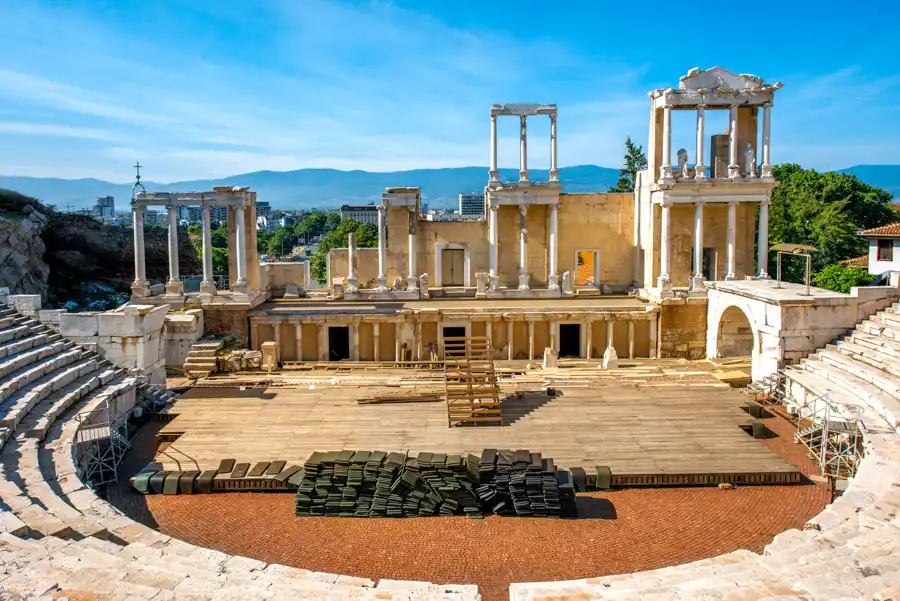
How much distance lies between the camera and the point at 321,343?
28938 mm

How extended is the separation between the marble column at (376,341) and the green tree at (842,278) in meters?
23.8

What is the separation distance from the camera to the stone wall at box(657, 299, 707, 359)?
95.2 ft

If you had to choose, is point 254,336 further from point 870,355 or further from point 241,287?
point 870,355

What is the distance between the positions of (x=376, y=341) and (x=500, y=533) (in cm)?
1609

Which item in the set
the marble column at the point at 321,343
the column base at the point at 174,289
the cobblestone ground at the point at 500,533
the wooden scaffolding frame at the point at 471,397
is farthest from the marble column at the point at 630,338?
the column base at the point at 174,289

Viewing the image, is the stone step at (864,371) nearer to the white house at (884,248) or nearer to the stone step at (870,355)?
the stone step at (870,355)

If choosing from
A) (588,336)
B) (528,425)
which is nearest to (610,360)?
(588,336)

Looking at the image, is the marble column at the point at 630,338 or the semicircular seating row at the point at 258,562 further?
the marble column at the point at 630,338

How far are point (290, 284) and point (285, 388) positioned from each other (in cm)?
1170

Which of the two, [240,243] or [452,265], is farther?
[452,265]

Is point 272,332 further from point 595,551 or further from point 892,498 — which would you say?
point 892,498

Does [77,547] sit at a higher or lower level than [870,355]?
lower

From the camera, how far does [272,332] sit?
29062 millimetres

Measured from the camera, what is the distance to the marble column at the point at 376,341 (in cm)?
2875
